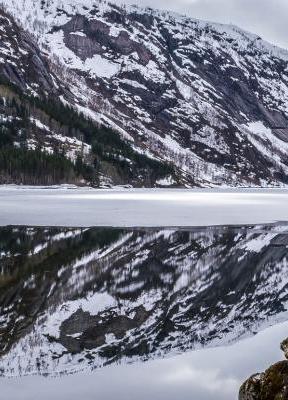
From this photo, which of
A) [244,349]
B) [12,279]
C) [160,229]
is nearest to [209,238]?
[160,229]

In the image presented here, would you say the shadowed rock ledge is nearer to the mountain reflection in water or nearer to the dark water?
the dark water

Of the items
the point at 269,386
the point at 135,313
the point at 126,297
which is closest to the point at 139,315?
the point at 135,313

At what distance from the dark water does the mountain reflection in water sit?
0.05 metres

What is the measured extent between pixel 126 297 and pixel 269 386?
1350 cm

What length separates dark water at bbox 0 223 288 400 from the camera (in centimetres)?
1402

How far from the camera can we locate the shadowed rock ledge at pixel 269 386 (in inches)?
386

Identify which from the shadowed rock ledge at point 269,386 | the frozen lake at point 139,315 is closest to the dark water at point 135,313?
the frozen lake at point 139,315

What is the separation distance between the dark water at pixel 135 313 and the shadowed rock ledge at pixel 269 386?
7.74 ft

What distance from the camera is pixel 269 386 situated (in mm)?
10039

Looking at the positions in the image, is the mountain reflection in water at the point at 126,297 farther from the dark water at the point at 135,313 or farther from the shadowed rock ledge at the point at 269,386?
the shadowed rock ledge at the point at 269,386

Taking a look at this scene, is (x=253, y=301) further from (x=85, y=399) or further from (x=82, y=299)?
(x=85, y=399)

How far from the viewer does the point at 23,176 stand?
195375 millimetres

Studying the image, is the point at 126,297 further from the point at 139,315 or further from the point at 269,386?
the point at 269,386

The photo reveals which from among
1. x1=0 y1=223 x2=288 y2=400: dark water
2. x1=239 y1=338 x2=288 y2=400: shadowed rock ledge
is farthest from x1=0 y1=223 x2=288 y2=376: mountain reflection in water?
x1=239 y1=338 x2=288 y2=400: shadowed rock ledge
